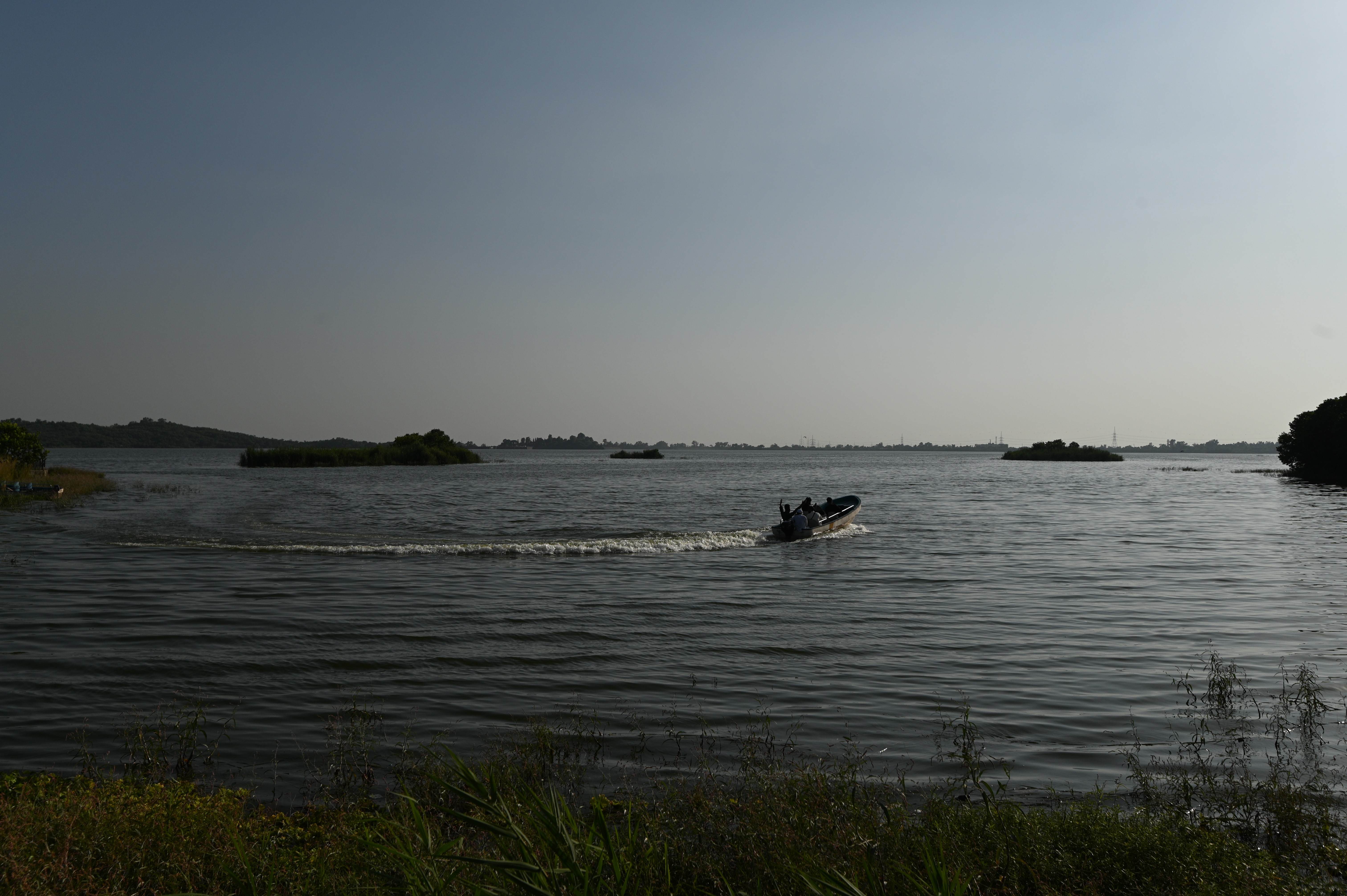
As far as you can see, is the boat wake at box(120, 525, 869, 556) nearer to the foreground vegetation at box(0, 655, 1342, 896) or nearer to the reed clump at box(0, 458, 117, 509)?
the foreground vegetation at box(0, 655, 1342, 896)

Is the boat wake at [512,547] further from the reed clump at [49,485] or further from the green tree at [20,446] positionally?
the green tree at [20,446]

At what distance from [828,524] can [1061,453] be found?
135271 mm

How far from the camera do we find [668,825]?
5.57 meters

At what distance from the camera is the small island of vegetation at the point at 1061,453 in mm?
143750

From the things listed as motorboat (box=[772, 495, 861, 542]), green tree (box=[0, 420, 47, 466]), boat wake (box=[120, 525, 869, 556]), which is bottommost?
boat wake (box=[120, 525, 869, 556])

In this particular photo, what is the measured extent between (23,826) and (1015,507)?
45265 millimetres

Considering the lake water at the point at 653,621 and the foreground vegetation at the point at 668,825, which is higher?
the foreground vegetation at the point at 668,825

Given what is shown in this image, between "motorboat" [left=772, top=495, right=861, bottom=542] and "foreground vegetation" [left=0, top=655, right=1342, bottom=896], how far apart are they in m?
21.6

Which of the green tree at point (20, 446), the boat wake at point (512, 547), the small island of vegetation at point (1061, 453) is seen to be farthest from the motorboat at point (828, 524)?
the small island of vegetation at point (1061, 453)

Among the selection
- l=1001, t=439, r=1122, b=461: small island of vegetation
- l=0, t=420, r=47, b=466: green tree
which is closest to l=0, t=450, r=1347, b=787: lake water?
l=0, t=420, r=47, b=466: green tree

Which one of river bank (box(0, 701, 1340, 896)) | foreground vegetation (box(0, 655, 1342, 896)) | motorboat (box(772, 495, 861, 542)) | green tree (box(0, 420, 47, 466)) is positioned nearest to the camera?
river bank (box(0, 701, 1340, 896))

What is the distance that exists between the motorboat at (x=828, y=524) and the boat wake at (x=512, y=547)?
0.67 meters

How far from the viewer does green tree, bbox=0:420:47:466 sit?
46875 mm

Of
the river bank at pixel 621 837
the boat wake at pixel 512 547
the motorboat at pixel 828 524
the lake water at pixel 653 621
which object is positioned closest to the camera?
the river bank at pixel 621 837
